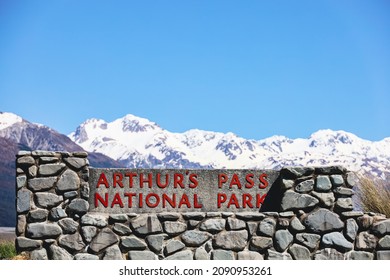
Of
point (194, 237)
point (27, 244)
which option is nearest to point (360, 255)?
point (194, 237)

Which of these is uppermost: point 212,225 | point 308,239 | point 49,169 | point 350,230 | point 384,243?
point 49,169

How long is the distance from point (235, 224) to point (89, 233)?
2763 mm

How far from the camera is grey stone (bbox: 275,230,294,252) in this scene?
43.4ft

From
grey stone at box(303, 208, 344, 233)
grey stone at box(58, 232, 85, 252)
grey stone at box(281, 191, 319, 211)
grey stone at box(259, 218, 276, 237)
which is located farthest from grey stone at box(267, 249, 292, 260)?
grey stone at box(58, 232, 85, 252)

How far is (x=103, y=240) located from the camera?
518 inches

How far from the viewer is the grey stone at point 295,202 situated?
13367mm

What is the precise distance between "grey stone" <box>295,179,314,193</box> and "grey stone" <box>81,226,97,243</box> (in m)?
3.94

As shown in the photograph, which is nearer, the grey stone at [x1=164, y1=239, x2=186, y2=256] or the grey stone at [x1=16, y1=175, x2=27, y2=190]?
the grey stone at [x1=164, y1=239, x2=186, y2=256]

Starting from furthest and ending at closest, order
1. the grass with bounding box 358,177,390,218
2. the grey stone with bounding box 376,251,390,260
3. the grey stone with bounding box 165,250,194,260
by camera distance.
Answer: the grass with bounding box 358,177,390,218 → the grey stone with bounding box 376,251,390,260 → the grey stone with bounding box 165,250,194,260

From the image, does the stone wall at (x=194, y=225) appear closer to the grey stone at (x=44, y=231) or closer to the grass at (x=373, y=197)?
the grey stone at (x=44, y=231)

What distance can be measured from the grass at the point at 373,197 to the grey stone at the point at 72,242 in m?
5.97

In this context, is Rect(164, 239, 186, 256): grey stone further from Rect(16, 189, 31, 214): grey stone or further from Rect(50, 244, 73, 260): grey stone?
Rect(16, 189, 31, 214): grey stone

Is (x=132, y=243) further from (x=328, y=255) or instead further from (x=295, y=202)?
(x=328, y=255)

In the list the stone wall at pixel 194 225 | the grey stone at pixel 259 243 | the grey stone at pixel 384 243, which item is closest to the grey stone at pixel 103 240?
the stone wall at pixel 194 225
